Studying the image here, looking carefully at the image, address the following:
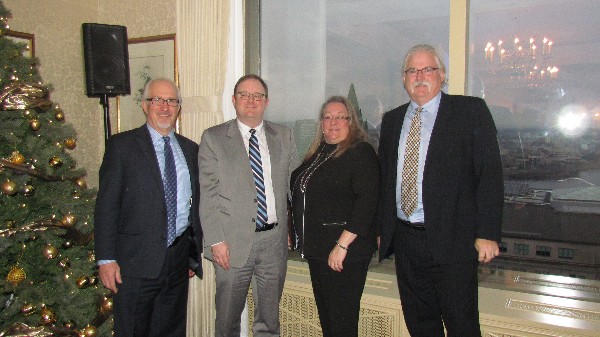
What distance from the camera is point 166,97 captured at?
249 centimetres

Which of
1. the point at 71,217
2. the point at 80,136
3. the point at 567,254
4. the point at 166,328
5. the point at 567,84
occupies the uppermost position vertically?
the point at 567,84

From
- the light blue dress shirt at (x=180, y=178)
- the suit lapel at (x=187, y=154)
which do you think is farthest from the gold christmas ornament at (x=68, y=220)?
the suit lapel at (x=187, y=154)

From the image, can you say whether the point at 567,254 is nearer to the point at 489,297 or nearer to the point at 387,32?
the point at 489,297

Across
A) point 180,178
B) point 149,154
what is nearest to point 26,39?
point 149,154

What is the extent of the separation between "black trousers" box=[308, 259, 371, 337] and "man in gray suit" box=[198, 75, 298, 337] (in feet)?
1.27

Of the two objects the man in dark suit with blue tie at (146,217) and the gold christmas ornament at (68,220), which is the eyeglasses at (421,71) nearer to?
the man in dark suit with blue tie at (146,217)

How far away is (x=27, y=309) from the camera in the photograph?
7.73 feet

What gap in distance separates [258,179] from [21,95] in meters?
1.27

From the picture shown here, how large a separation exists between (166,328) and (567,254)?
2.52 metres

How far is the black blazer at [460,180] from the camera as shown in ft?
6.73

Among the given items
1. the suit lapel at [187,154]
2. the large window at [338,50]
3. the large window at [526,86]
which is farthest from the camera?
the large window at [338,50]

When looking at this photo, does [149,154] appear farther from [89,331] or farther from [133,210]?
[89,331]

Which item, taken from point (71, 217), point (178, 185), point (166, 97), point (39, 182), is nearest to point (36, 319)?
point (71, 217)

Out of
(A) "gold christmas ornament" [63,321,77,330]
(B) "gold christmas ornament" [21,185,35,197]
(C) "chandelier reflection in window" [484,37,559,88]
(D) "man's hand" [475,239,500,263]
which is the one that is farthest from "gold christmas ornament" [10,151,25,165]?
(C) "chandelier reflection in window" [484,37,559,88]
